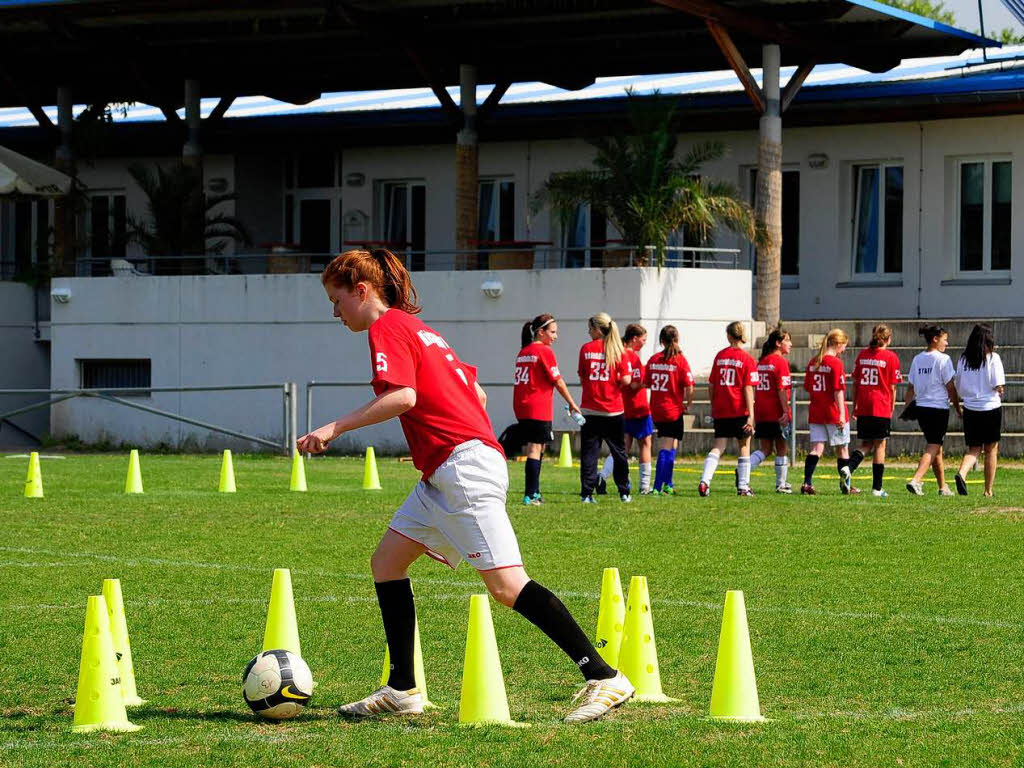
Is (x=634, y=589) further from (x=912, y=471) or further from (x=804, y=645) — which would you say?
(x=912, y=471)

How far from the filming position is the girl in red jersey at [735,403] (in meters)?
17.8

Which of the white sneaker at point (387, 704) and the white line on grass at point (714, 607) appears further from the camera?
the white line on grass at point (714, 607)

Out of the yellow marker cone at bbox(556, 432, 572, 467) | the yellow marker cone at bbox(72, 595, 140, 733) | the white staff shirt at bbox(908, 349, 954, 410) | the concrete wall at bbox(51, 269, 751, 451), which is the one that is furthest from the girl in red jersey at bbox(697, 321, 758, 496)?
the yellow marker cone at bbox(72, 595, 140, 733)

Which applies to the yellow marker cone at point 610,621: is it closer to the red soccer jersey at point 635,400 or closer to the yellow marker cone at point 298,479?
the red soccer jersey at point 635,400

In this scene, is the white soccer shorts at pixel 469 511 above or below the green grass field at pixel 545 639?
above

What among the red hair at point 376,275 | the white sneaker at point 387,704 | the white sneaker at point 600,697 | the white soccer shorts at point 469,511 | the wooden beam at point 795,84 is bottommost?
the white sneaker at point 387,704

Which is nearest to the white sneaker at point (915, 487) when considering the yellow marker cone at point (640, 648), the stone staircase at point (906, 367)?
the stone staircase at point (906, 367)

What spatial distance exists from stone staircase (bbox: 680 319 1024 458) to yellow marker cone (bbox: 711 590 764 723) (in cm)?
1662

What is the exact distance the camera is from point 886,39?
28312 millimetres

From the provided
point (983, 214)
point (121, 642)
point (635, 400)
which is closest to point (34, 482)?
point (635, 400)

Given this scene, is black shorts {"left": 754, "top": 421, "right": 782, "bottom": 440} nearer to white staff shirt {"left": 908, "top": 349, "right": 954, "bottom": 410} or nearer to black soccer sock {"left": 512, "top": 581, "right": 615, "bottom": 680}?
white staff shirt {"left": 908, "top": 349, "right": 954, "bottom": 410}

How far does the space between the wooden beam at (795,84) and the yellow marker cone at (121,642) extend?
21.7 metres

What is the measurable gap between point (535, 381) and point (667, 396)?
8.54 feet

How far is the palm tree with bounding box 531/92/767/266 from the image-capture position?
25547 mm
